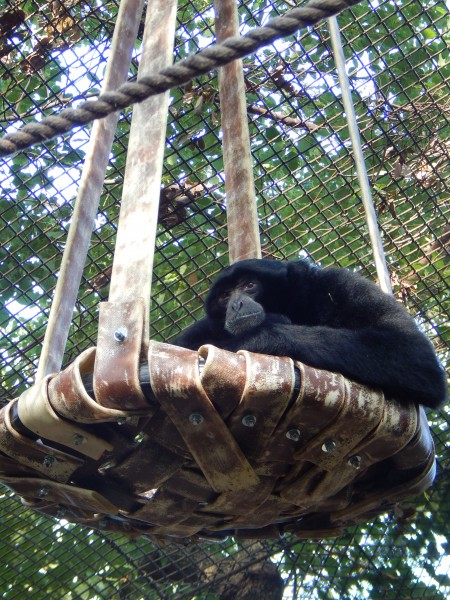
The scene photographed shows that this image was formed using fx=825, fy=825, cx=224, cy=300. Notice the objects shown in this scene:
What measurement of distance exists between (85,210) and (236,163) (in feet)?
3.38

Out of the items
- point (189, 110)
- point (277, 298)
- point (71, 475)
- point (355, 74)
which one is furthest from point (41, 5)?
point (71, 475)

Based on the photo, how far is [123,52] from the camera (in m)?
3.54

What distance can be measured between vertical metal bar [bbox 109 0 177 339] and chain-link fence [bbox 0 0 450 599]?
2.13 m

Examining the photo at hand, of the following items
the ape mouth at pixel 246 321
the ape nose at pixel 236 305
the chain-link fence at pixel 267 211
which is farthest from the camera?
the chain-link fence at pixel 267 211

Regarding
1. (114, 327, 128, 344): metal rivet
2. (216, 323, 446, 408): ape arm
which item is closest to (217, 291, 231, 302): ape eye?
(216, 323, 446, 408): ape arm

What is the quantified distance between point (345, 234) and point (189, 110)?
1.40m

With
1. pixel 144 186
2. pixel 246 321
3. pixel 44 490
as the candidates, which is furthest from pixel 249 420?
pixel 246 321

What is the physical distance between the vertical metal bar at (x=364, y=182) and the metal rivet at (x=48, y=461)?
142 centimetres

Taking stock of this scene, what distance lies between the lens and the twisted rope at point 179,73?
7.19 feet

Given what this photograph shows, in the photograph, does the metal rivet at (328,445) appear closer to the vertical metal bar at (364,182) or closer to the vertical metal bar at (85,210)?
the vertical metal bar at (364,182)

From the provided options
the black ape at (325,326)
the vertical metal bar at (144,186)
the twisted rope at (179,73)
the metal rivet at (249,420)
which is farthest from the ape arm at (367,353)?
the twisted rope at (179,73)

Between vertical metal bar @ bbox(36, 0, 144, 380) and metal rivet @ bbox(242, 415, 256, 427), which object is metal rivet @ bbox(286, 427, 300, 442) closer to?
metal rivet @ bbox(242, 415, 256, 427)

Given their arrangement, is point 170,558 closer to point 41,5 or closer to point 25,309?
point 25,309

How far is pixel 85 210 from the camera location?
3242 mm
